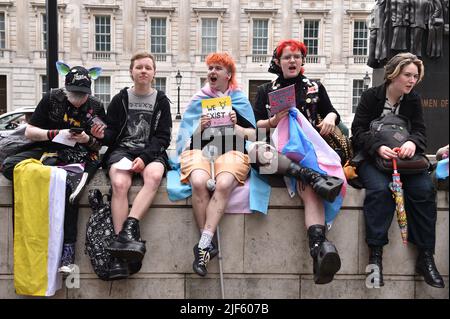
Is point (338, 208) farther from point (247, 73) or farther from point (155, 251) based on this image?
point (247, 73)

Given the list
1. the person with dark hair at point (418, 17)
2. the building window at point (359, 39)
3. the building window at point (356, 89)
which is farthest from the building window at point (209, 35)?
the person with dark hair at point (418, 17)

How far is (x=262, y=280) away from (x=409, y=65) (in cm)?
219

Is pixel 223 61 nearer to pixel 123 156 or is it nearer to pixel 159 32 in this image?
pixel 123 156

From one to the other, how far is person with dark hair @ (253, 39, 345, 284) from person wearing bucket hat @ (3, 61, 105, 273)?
149cm

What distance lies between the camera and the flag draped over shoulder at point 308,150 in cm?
407

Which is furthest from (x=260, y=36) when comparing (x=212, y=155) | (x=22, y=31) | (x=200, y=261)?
(x=200, y=261)

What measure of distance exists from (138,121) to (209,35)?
37757mm

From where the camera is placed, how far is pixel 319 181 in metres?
3.85

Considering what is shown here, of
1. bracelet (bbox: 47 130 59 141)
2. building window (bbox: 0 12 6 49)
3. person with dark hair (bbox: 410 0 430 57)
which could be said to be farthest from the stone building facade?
bracelet (bbox: 47 130 59 141)

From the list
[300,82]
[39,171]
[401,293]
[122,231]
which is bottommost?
[401,293]

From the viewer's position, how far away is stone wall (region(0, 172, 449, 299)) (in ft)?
13.8

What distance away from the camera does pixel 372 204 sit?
408 centimetres

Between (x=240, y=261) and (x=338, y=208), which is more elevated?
(x=338, y=208)
